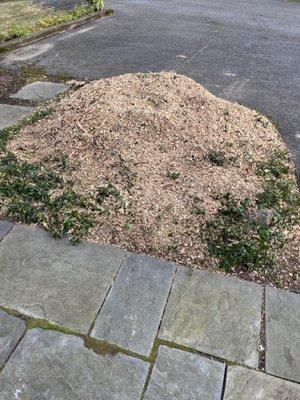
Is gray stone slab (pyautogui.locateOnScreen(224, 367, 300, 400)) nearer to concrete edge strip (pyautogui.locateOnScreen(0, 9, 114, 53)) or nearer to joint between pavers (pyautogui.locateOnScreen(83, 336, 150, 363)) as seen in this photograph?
joint between pavers (pyautogui.locateOnScreen(83, 336, 150, 363))

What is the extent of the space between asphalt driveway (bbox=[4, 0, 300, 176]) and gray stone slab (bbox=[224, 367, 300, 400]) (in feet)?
8.40

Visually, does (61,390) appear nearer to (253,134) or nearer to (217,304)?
(217,304)

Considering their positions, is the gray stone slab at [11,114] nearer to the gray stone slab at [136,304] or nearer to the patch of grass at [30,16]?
the gray stone slab at [136,304]

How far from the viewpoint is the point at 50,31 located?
8492mm

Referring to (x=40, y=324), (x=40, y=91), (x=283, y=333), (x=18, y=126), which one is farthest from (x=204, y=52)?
(x=40, y=324)

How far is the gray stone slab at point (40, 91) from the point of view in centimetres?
545

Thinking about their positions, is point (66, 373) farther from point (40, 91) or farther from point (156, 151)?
point (40, 91)

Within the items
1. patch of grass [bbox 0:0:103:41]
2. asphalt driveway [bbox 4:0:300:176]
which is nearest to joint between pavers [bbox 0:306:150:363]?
asphalt driveway [bbox 4:0:300:176]

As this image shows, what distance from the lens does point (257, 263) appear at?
2.78 metres

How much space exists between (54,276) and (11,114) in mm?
2999

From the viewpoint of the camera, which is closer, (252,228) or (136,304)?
(136,304)

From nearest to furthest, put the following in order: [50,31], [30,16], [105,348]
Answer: [105,348], [50,31], [30,16]

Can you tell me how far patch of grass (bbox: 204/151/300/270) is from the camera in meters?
2.81

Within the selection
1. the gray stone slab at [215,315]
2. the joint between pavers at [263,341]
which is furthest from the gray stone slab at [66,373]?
the joint between pavers at [263,341]
